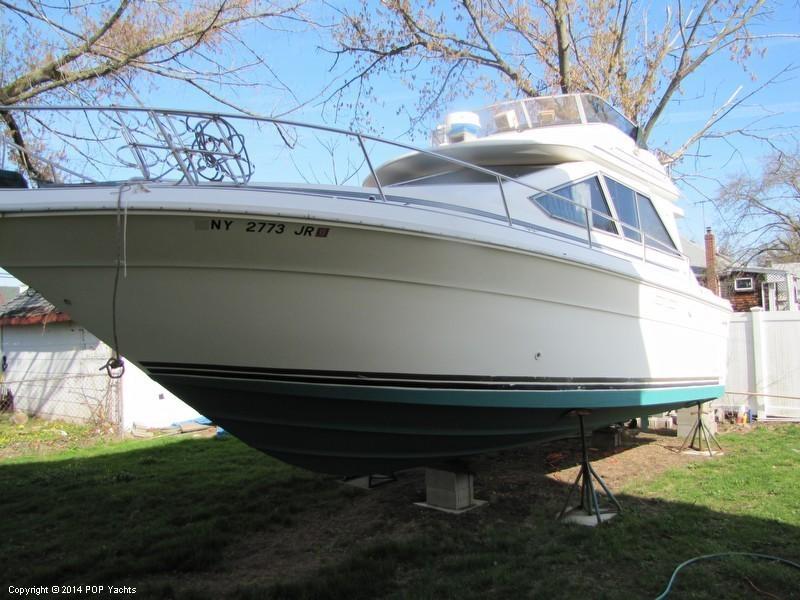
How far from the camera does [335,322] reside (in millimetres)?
3518

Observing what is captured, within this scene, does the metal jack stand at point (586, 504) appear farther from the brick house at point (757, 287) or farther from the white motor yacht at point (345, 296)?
the brick house at point (757, 287)

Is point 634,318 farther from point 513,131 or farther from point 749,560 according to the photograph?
point 513,131

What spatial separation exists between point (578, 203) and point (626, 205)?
1.27 m

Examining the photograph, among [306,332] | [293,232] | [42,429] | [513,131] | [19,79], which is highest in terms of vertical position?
[19,79]

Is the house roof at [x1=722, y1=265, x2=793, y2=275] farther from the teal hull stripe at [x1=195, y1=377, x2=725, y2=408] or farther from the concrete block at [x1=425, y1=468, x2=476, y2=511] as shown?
the concrete block at [x1=425, y1=468, x2=476, y2=511]

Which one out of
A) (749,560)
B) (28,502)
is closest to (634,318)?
(749,560)

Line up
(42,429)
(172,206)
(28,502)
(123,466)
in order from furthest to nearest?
(42,429) < (123,466) < (28,502) < (172,206)

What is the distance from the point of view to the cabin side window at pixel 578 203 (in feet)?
15.7

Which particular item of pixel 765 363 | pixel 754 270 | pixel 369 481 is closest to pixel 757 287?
pixel 754 270

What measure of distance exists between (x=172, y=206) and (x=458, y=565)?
2.83 meters

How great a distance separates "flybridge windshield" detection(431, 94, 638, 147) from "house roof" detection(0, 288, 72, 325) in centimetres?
871

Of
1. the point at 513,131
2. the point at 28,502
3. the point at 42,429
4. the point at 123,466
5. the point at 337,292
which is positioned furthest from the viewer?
the point at 42,429

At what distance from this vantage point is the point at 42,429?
10227 millimetres

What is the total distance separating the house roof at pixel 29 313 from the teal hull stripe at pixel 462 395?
367 inches
